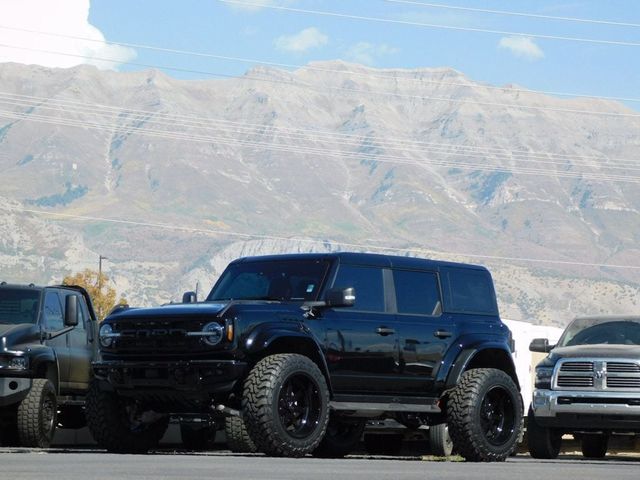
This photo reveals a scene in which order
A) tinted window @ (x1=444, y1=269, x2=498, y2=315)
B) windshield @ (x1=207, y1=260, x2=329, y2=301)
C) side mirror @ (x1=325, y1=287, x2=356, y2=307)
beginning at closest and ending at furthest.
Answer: side mirror @ (x1=325, y1=287, x2=356, y2=307) < windshield @ (x1=207, y1=260, x2=329, y2=301) < tinted window @ (x1=444, y1=269, x2=498, y2=315)

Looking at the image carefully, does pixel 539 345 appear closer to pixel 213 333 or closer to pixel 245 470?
pixel 213 333

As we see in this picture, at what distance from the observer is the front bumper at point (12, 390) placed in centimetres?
1923

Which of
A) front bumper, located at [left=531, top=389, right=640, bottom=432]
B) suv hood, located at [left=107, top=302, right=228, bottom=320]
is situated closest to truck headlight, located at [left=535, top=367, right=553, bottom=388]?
front bumper, located at [left=531, top=389, right=640, bottom=432]

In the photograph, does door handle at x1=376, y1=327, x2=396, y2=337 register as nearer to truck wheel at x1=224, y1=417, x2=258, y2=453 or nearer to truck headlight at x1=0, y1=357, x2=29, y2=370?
truck wheel at x1=224, y1=417, x2=258, y2=453

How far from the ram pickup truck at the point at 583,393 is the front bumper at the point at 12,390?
6.57m

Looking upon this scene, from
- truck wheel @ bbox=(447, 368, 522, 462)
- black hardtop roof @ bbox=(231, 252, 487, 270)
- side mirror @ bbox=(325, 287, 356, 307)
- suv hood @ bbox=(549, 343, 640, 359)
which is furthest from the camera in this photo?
suv hood @ bbox=(549, 343, 640, 359)

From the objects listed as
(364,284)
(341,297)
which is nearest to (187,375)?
(341,297)

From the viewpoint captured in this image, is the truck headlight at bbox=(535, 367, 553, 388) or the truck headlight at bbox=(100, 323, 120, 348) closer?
the truck headlight at bbox=(100, 323, 120, 348)

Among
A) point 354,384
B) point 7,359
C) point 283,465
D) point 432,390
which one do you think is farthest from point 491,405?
point 7,359

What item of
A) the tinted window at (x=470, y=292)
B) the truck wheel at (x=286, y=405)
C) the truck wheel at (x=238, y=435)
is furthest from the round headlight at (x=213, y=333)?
the tinted window at (x=470, y=292)

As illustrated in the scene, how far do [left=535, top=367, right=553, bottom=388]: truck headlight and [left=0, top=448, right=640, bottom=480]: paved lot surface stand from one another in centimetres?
444

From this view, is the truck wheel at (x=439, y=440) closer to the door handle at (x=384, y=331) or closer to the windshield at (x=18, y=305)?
the door handle at (x=384, y=331)

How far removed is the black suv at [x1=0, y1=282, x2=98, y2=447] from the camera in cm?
1942

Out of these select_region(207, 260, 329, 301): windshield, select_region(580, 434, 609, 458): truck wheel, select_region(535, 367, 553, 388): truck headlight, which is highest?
select_region(207, 260, 329, 301): windshield
